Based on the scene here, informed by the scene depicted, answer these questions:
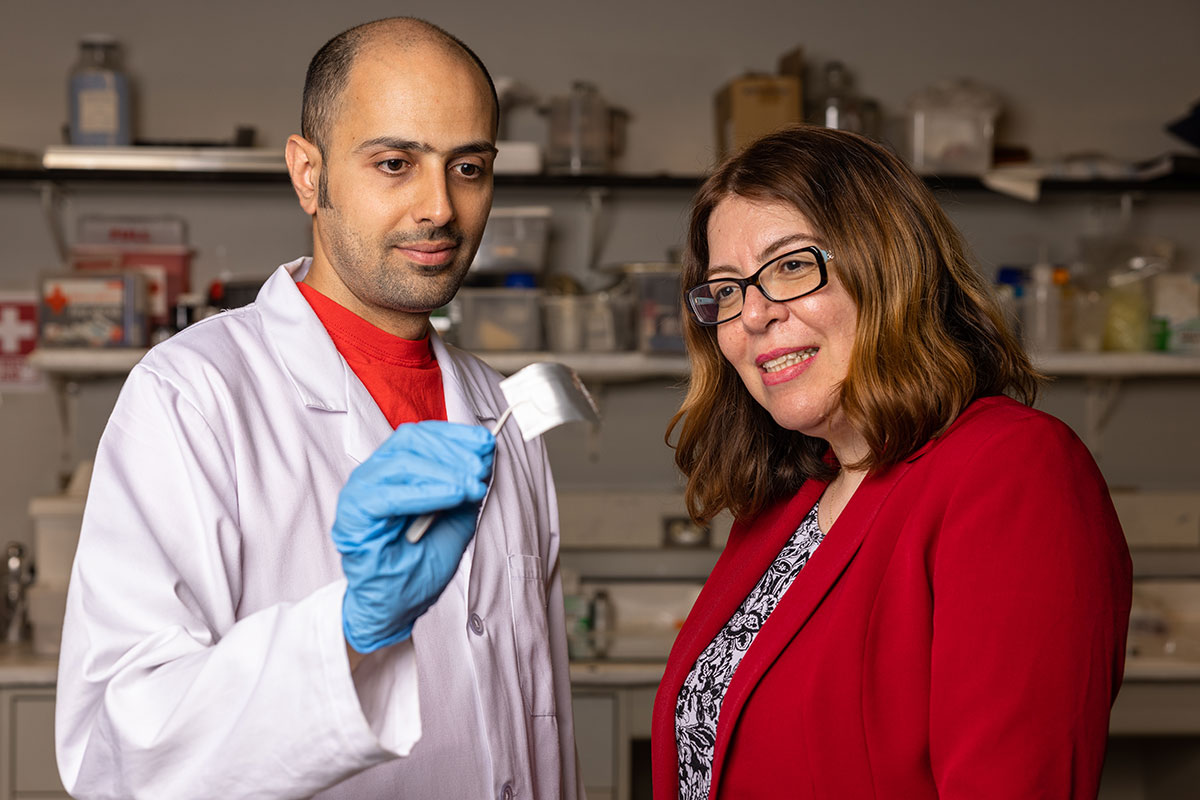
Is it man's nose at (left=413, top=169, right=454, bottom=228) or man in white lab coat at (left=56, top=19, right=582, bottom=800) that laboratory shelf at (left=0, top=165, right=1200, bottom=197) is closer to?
man in white lab coat at (left=56, top=19, right=582, bottom=800)

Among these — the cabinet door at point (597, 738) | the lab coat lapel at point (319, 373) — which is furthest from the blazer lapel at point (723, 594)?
the cabinet door at point (597, 738)

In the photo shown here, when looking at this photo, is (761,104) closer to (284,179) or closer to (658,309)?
(658,309)

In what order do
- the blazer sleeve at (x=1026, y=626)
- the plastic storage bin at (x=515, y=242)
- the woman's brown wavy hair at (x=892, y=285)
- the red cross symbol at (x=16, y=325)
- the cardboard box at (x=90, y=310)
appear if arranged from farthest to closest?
1. the red cross symbol at (x=16, y=325)
2. the plastic storage bin at (x=515, y=242)
3. the cardboard box at (x=90, y=310)
4. the woman's brown wavy hair at (x=892, y=285)
5. the blazer sleeve at (x=1026, y=626)

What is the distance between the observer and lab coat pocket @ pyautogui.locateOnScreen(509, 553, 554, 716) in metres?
1.32

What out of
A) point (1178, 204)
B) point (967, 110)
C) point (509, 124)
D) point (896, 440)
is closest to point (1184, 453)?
point (1178, 204)

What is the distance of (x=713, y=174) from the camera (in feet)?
4.23

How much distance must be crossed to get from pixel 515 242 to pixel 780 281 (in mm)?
1698

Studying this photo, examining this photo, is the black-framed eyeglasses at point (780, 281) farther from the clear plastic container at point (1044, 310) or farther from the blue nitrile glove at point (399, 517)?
the clear plastic container at point (1044, 310)

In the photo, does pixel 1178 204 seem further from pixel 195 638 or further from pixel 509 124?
pixel 195 638

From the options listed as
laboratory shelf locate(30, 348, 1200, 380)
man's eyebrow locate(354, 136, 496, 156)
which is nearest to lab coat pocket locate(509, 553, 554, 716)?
man's eyebrow locate(354, 136, 496, 156)

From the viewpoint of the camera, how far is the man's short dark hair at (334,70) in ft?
4.04

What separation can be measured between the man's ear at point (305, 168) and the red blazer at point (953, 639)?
721mm

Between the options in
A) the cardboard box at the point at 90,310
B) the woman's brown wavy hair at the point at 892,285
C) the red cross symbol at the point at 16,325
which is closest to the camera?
the woman's brown wavy hair at the point at 892,285

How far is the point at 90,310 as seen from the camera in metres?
2.66
